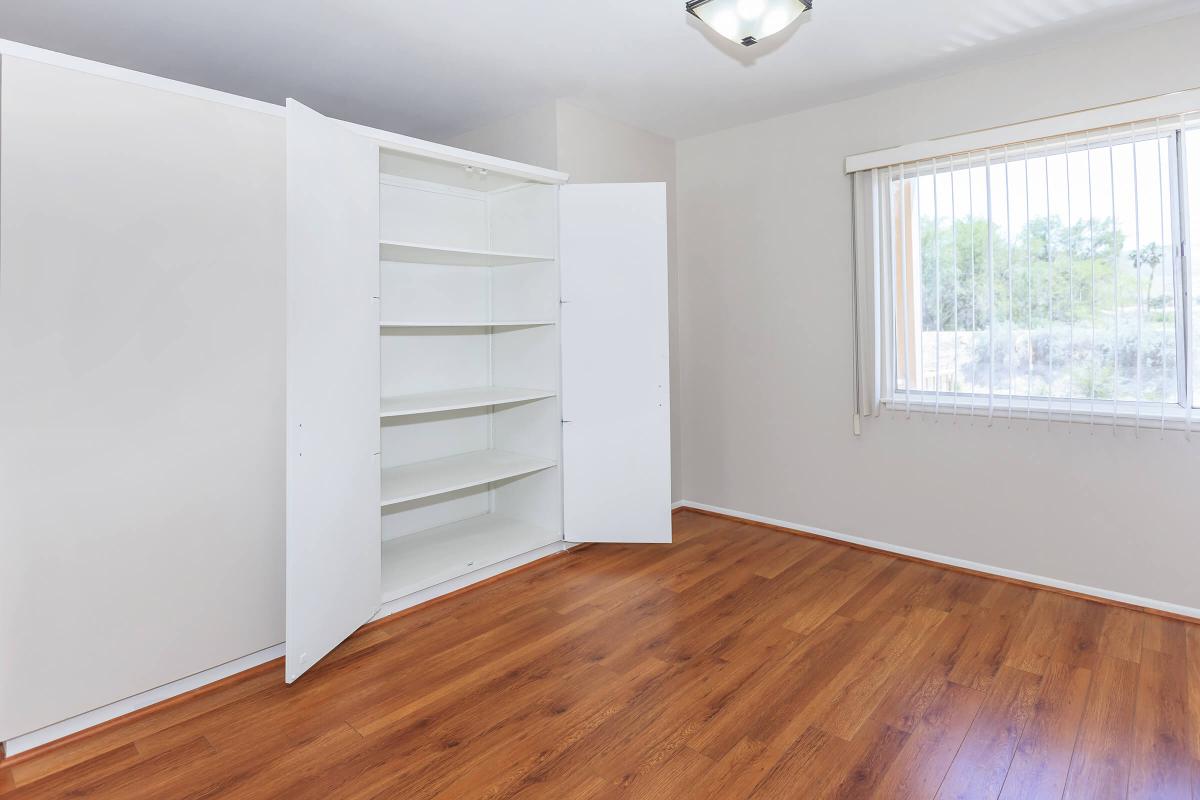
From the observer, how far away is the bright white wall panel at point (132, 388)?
6.06 feet

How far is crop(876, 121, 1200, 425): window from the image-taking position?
2707 mm

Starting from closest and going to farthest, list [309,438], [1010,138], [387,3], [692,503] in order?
[309,438] < [387,3] < [1010,138] < [692,503]

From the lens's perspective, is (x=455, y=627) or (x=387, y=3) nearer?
(x=387, y=3)

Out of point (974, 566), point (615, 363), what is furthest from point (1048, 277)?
point (615, 363)

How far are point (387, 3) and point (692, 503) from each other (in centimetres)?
333

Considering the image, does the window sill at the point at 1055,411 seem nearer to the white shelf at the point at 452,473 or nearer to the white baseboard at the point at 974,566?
the white baseboard at the point at 974,566

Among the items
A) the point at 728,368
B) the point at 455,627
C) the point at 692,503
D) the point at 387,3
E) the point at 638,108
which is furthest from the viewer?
the point at 692,503

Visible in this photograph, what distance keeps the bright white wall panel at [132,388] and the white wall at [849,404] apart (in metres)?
2.70

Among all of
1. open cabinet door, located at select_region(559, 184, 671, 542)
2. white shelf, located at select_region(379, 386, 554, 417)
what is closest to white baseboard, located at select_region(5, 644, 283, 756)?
white shelf, located at select_region(379, 386, 554, 417)

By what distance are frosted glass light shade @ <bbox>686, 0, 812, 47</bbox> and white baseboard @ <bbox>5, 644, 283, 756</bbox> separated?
2.85 metres

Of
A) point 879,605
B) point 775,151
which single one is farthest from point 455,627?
point 775,151

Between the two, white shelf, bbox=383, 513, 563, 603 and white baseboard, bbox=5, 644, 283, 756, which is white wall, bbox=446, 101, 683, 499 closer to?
white shelf, bbox=383, 513, 563, 603

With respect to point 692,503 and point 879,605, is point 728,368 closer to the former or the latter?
point 692,503

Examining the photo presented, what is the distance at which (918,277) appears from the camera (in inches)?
133
